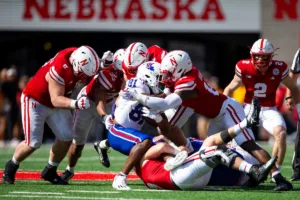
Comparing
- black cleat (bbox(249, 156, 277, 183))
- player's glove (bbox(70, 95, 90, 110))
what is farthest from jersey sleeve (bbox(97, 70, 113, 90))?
black cleat (bbox(249, 156, 277, 183))

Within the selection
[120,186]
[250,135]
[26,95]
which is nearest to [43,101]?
[26,95]

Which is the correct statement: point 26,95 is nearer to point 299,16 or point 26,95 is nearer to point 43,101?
point 43,101

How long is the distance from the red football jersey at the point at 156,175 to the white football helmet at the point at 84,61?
1187mm

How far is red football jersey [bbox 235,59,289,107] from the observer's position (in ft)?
33.5

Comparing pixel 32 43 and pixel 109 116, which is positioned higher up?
pixel 109 116

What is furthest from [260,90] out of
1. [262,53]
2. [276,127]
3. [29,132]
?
[29,132]

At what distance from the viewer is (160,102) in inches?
336

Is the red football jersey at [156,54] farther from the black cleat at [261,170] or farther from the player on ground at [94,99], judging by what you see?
the black cleat at [261,170]

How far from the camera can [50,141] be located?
19.5m

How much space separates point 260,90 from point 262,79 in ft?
0.52

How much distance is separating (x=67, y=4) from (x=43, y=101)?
1146cm

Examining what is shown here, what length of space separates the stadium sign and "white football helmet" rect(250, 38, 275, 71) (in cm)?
1061

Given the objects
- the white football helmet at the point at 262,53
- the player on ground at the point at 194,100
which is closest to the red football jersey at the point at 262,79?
the white football helmet at the point at 262,53

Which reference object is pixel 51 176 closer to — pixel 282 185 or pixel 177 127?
pixel 177 127
